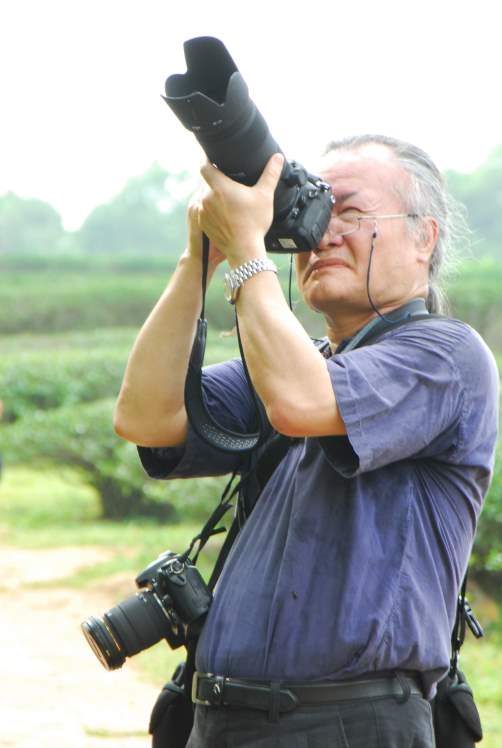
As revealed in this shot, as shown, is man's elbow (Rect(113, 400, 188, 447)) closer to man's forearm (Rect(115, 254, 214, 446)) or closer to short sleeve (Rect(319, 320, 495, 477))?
man's forearm (Rect(115, 254, 214, 446))

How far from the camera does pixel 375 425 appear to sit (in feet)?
5.93

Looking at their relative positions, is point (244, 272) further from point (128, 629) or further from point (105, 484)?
point (105, 484)

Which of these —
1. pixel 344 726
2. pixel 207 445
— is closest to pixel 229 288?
pixel 207 445

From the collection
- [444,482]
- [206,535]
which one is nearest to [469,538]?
[444,482]

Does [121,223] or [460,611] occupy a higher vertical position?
[460,611]

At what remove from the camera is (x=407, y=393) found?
1.84 metres

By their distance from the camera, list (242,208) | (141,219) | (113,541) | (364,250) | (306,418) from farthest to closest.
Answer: (141,219)
(113,541)
(364,250)
(242,208)
(306,418)

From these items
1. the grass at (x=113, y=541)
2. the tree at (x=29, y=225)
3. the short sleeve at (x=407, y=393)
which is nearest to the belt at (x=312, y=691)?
the short sleeve at (x=407, y=393)

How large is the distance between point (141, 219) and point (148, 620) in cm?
2855

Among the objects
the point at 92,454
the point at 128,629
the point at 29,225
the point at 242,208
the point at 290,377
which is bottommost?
the point at 29,225

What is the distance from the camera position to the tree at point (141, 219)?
29.7m

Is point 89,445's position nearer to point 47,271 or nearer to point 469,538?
point 469,538

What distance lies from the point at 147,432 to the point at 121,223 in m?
28.6

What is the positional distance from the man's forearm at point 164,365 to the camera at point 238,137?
0.19 m
